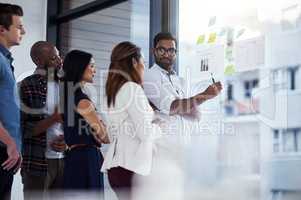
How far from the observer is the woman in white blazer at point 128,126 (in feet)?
7.81

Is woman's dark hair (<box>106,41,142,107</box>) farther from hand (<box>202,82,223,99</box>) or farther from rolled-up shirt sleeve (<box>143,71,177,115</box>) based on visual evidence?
hand (<box>202,82,223,99</box>)

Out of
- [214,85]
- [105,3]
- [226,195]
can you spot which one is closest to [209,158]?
[226,195]

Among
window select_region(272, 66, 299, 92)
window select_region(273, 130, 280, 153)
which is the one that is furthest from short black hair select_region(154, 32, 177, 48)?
window select_region(273, 130, 280, 153)

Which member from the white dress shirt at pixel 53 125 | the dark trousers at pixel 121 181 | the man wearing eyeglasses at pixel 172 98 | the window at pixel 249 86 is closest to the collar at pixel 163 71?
the man wearing eyeglasses at pixel 172 98

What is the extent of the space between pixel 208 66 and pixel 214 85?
99 mm

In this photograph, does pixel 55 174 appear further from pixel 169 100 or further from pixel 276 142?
pixel 276 142

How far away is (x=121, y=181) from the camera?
240 cm

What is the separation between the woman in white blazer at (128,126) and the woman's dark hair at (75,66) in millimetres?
254

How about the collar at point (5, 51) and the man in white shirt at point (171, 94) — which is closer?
the man in white shirt at point (171, 94)

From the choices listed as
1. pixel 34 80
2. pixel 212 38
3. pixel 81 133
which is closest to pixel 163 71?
pixel 212 38

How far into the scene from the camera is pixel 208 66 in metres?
2.41

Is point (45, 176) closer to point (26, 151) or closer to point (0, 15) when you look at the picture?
point (26, 151)

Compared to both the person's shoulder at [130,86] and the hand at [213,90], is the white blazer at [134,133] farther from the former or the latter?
the hand at [213,90]

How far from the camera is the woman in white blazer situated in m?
2.38
